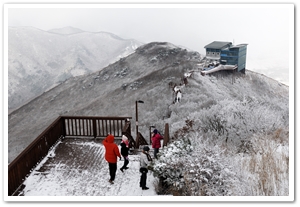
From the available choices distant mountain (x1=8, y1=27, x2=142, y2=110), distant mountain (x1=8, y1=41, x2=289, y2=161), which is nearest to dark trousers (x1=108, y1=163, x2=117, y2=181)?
distant mountain (x1=8, y1=41, x2=289, y2=161)

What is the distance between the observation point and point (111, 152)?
9.48 m

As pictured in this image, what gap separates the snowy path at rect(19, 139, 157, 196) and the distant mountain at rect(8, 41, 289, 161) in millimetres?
6252

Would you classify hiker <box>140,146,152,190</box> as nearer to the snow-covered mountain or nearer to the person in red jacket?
the snow-covered mountain

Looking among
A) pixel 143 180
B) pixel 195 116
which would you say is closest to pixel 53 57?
pixel 195 116

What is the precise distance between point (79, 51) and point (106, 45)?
14.9m

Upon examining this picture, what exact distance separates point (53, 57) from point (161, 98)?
6267cm

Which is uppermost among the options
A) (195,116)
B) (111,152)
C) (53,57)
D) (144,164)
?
(53,57)

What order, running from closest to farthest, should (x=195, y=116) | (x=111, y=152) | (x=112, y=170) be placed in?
(x=111, y=152), (x=112, y=170), (x=195, y=116)

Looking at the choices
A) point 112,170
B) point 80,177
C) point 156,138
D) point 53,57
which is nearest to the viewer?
point 112,170

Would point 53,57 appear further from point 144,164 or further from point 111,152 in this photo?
point 144,164

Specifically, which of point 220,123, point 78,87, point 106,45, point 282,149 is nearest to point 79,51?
point 106,45

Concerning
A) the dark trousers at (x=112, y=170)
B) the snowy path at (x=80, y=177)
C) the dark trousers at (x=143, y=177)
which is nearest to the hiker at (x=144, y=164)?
the dark trousers at (x=143, y=177)

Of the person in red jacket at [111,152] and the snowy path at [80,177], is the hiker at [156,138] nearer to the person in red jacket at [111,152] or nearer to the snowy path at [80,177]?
the snowy path at [80,177]
